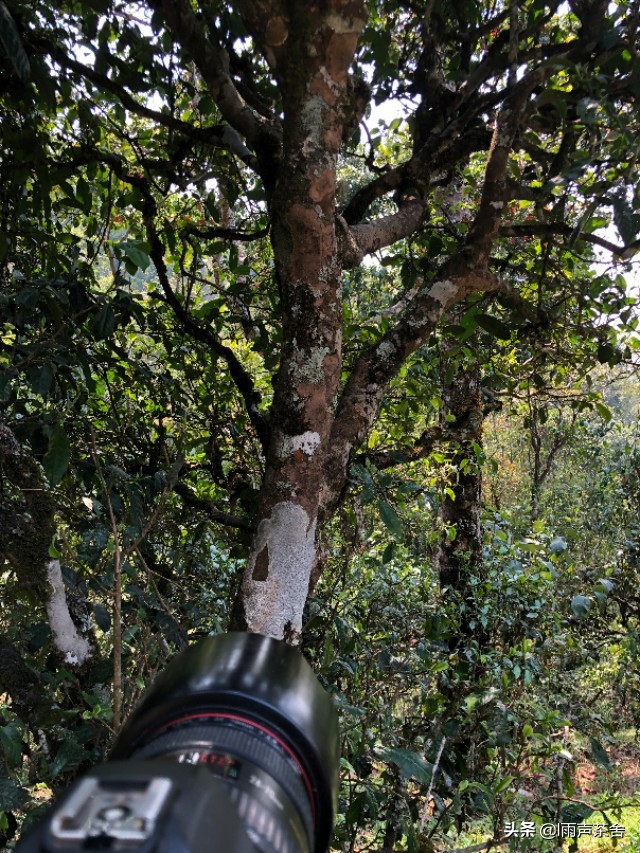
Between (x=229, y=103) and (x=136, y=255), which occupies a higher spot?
(x=229, y=103)

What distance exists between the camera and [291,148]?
1.33 meters

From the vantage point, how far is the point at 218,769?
57cm

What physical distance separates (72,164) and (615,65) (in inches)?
60.7

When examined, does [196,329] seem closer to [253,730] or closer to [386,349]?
[386,349]

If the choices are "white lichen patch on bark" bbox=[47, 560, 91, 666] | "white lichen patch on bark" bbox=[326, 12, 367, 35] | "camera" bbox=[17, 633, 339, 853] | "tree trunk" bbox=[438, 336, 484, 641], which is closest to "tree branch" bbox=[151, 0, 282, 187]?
"white lichen patch on bark" bbox=[326, 12, 367, 35]

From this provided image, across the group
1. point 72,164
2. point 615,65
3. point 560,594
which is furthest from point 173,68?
point 560,594

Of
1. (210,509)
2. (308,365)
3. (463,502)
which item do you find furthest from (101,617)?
(463,502)

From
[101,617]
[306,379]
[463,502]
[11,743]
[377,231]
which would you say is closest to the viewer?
[11,743]

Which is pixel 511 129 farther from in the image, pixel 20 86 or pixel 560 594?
pixel 560 594

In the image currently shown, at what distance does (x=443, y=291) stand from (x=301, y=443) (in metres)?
0.67

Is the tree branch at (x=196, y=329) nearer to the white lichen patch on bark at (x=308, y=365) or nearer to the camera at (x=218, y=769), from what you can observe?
the white lichen patch on bark at (x=308, y=365)

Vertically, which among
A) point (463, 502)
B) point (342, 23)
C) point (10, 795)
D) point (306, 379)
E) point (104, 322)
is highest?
point (463, 502)

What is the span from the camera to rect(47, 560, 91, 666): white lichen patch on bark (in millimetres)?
1477

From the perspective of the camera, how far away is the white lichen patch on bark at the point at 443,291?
172 centimetres
